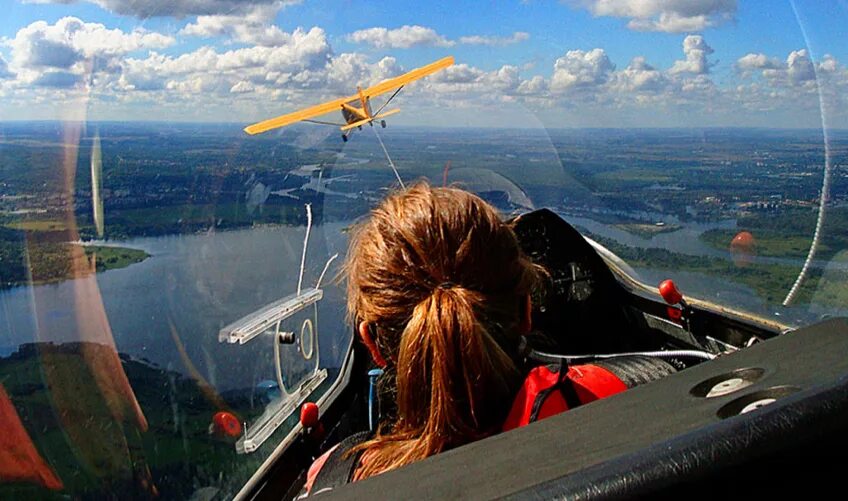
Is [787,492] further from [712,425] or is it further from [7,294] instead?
[7,294]

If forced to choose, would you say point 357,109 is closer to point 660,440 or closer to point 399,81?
point 399,81

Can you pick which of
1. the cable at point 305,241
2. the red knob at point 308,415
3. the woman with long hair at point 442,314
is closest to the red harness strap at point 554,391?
the woman with long hair at point 442,314

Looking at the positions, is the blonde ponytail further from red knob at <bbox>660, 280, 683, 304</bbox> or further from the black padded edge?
red knob at <bbox>660, 280, 683, 304</bbox>

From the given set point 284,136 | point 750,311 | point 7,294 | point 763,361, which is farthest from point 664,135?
point 7,294

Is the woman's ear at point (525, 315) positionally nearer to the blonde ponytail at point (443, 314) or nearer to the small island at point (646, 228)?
the blonde ponytail at point (443, 314)

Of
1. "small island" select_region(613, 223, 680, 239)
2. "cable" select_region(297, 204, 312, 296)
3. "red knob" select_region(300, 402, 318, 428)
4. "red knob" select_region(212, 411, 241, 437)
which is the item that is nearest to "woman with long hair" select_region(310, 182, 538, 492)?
"red knob" select_region(300, 402, 318, 428)

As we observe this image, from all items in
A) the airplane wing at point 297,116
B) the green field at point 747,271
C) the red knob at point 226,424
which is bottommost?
the red knob at point 226,424
